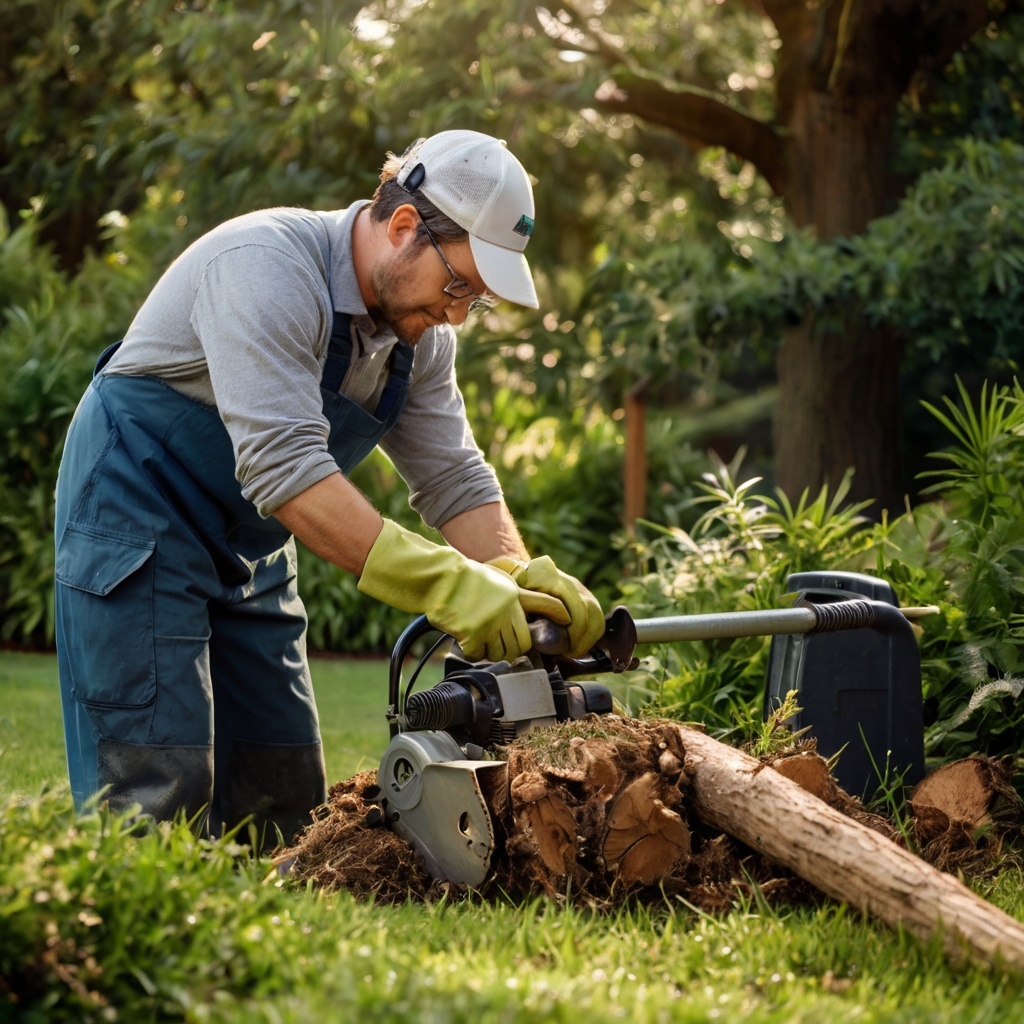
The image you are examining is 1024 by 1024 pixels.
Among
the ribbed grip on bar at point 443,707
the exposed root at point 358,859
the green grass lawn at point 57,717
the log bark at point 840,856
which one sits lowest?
the green grass lawn at point 57,717

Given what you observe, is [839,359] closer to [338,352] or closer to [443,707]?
[338,352]

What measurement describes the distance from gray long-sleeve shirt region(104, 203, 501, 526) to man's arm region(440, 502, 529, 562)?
1.15 ft

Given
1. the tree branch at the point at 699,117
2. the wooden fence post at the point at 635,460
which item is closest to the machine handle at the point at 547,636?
the wooden fence post at the point at 635,460

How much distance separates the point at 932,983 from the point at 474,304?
75.6 inches

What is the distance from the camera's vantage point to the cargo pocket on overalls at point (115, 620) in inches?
108

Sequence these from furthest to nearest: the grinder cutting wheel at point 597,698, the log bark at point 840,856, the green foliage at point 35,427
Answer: the green foliage at point 35,427, the grinder cutting wheel at point 597,698, the log bark at point 840,856

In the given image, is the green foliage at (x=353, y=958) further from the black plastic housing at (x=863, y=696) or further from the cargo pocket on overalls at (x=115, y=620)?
the black plastic housing at (x=863, y=696)

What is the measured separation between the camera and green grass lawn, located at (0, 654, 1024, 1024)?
1.72 meters

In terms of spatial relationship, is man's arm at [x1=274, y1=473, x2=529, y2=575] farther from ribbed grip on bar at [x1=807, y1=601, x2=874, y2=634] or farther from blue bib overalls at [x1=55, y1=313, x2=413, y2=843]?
ribbed grip on bar at [x1=807, y1=601, x2=874, y2=634]

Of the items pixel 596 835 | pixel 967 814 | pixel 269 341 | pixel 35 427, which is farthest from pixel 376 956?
pixel 35 427

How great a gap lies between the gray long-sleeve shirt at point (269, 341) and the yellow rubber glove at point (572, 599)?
1.96 ft

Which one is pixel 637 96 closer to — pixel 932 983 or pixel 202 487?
pixel 202 487

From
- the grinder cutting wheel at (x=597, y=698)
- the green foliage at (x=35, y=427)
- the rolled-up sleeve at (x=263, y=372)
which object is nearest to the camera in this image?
the rolled-up sleeve at (x=263, y=372)

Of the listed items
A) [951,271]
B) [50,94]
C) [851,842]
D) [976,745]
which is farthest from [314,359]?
[50,94]
